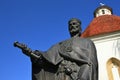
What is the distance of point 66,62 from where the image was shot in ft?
16.2

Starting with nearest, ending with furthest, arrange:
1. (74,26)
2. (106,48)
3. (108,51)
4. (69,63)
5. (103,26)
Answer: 1. (69,63)
2. (74,26)
3. (108,51)
4. (106,48)
5. (103,26)

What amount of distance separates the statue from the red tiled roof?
20053mm

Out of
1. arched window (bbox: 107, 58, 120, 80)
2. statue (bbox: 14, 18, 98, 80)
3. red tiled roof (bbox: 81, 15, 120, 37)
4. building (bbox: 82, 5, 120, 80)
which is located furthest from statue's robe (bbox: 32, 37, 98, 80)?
red tiled roof (bbox: 81, 15, 120, 37)

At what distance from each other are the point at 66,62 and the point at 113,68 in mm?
20474

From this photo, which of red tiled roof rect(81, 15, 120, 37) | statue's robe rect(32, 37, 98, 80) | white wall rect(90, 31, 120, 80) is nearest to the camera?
statue's robe rect(32, 37, 98, 80)

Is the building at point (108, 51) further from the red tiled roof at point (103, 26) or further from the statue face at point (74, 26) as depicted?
the statue face at point (74, 26)

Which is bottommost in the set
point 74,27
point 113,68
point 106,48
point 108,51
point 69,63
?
point 69,63

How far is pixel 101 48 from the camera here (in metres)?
24.3

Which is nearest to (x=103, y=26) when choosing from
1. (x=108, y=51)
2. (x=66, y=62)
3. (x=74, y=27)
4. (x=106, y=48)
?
(x=106, y=48)

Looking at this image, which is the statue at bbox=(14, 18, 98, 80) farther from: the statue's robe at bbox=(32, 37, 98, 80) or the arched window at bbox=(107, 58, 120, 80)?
the arched window at bbox=(107, 58, 120, 80)

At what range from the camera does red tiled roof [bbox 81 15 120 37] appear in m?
26.2

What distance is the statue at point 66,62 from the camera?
480 cm

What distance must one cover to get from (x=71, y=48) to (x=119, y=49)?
18.8 meters

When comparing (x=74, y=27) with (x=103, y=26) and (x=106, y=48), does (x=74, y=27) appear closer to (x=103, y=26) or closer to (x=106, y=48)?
(x=106, y=48)
